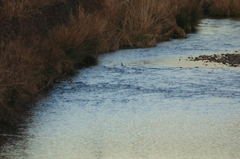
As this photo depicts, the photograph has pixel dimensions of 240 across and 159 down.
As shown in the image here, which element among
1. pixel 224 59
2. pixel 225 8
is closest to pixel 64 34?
pixel 224 59

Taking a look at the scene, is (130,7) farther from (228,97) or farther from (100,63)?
(228,97)

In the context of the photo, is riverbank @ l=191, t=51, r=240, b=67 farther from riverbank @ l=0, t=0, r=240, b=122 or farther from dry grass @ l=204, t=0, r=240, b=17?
dry grass @ l=204, t=0, r=240, b=17

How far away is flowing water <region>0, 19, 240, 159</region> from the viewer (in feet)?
23.0

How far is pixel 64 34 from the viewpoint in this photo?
13516mm

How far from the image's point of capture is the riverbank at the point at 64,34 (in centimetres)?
872

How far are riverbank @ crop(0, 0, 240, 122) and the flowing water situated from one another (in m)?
0.51

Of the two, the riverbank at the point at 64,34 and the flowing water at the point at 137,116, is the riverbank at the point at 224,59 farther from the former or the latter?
the riverbank at the point at 64,34

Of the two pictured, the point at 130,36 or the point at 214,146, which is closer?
the point at 214,146

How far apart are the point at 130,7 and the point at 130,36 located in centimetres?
161

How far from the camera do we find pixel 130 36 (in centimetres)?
1969

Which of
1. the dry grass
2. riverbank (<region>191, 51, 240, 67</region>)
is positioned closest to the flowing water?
riverbank (<region>191, 51, 240, 67</region>)

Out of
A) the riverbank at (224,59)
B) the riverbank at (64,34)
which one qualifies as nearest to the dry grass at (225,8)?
the riverbank at (64,34)

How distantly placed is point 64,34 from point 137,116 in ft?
17.1

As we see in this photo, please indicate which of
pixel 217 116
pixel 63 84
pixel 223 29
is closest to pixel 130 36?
pixel 223 29
